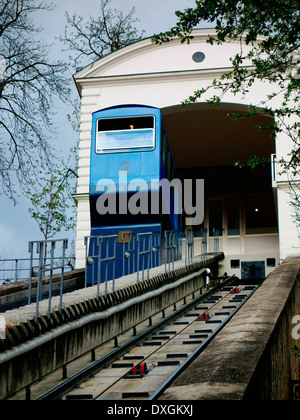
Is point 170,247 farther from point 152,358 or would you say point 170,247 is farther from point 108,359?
point 108,359

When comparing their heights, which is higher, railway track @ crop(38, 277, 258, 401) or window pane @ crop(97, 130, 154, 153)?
window pane @ crop(97, 130, 154, 153)

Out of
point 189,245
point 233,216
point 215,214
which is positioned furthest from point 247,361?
point 215,214

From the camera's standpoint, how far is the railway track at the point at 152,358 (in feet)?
20.1

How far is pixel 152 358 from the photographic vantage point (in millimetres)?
7715

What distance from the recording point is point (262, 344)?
14.1 ft

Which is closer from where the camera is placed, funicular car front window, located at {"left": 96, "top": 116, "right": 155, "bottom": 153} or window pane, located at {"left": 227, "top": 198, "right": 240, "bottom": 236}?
funicular car front window, located at {"left": 96, "top": 116, "right": 155, "bottom": 153}

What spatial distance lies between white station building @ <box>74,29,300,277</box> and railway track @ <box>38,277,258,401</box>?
6.07 metres

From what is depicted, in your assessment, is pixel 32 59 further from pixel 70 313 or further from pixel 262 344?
pixel 262 344

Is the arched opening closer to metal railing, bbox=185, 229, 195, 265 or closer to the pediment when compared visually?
the pediment

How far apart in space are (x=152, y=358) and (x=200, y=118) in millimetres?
13650

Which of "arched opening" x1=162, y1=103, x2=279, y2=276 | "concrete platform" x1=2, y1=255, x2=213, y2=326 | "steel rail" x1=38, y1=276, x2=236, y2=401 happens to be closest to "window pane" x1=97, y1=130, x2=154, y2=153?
"concrete platform" x1=2, y1=255, x2=213, y2=326

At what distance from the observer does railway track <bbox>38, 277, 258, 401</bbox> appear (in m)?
6.14

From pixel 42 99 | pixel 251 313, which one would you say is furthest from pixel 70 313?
pixel 42 99

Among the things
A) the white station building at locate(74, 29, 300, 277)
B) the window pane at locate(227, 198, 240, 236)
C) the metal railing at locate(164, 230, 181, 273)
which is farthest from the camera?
the window pane at locate(227, 198, 240, 236)
